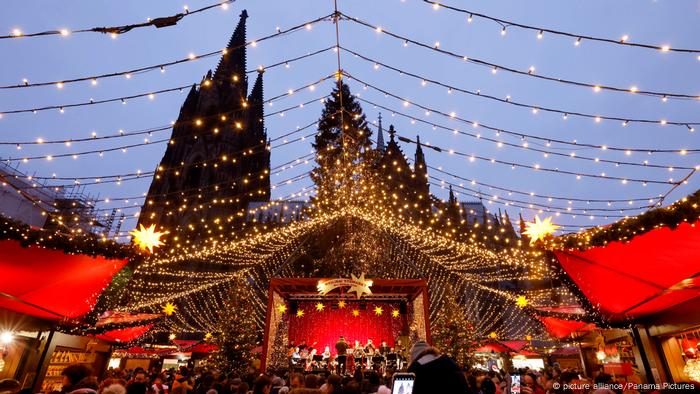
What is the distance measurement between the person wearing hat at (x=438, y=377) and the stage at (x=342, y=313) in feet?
31.9

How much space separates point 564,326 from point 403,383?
39.2ft

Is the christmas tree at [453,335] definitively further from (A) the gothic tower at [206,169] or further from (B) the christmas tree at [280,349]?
(A) the gothic tower at [206,169]

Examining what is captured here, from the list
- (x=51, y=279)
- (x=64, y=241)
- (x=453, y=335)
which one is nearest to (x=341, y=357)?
(x=453, y=335)

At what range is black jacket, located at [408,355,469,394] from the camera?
2.72 metres

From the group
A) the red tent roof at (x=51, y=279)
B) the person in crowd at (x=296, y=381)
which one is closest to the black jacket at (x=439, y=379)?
the person in crowd at (x=296, y=381)

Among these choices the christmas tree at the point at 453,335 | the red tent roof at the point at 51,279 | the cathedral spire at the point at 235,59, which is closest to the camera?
the red tent roof at the point at 51,279

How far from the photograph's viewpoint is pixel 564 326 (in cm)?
1227

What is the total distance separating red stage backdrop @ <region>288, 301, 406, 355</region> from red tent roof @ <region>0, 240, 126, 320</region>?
864cm

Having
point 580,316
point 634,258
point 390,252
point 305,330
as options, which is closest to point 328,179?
point 390,252

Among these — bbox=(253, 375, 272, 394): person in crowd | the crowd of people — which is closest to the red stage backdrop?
the crowd of people

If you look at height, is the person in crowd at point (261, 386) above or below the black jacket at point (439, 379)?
below

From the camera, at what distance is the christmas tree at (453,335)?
14852mm

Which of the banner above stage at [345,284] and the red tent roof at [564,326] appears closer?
the red tent roof at [564,326]

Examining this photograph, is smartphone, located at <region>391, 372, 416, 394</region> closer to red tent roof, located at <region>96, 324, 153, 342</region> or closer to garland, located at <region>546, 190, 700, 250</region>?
garland, located at <region>546, 190, 700, 250</region>
